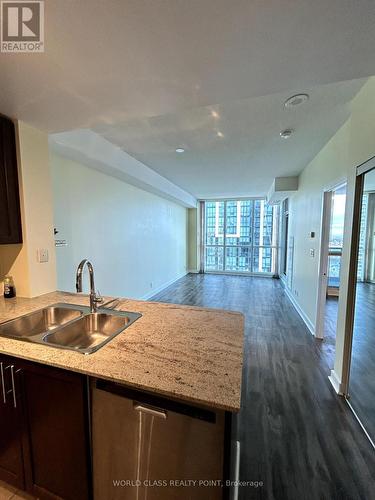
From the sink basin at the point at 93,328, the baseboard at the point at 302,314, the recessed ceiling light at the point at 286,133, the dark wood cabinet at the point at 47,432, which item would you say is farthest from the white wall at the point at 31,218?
the baseboard at the point at 302,314

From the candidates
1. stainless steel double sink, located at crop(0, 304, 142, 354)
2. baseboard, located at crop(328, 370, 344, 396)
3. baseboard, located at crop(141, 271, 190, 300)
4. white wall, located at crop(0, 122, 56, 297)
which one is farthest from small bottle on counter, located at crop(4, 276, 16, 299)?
baseboard, located at crop(328, 370, 344, 396)

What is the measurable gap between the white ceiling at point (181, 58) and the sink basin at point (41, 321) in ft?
4.74

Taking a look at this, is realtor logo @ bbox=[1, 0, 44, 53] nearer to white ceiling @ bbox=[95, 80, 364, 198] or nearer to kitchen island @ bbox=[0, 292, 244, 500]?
white ceiling @ bbox=[95, 80, 364, 198]

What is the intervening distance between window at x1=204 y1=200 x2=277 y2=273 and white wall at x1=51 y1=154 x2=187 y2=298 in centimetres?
254

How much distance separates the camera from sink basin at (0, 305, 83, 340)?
144cm

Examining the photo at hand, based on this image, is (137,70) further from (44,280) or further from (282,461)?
(282,461)

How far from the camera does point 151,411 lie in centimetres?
89

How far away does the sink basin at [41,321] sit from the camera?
1.44 m

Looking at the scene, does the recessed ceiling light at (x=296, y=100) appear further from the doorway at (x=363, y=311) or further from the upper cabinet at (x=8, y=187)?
the upper cabinet at (x=8, y=187)

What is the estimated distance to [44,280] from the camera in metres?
2.01

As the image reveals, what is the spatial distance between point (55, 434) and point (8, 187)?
1680 mm

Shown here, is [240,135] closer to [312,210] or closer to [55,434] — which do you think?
[312,210]

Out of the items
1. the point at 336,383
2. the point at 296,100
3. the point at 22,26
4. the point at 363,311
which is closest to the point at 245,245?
the point at 363,311

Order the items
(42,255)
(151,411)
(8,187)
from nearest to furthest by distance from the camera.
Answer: (151,411) → (8,187) → (42,255)
